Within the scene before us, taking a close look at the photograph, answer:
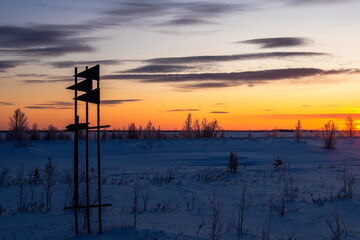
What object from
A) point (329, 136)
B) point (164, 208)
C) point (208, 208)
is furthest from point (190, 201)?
point (329, 136)

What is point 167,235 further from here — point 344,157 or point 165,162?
point 344,157

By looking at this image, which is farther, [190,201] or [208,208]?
[190,201]

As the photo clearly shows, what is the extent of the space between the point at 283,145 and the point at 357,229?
63.3 ft

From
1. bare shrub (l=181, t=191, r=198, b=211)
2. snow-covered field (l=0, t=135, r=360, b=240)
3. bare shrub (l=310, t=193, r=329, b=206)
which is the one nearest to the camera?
Answer: snow-covered field (l=0, t=135, r=360, b=240)

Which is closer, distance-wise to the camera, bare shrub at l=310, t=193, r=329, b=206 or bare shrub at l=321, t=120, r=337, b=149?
bare shrub at l=310, t=193, r=329, b=206

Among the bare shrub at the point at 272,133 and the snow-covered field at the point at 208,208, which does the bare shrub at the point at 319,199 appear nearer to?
the snow-covered field at the point at 208,208

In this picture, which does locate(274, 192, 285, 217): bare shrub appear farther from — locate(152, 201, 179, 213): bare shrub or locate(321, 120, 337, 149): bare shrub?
locate(321, 120, 337, 149): bare shrub

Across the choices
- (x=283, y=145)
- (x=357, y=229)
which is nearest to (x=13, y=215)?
(x=357, y=229)

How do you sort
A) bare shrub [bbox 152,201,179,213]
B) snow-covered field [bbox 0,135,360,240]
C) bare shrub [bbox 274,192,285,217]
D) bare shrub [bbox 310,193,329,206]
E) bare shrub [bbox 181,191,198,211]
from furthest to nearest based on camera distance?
bare shrub [bbox 310,193,329,206] → bare shrub [bbox 181,191,198,211] → bare shrub [bbox 152,201,179,213] → bare shrub [bbox 274,192,285,217] → snow-covered field [bbox 0,135,360,240]

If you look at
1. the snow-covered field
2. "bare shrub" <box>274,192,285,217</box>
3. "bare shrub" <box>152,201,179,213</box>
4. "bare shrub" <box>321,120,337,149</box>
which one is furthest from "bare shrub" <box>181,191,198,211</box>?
"bare shrub" <box>321,120,337,149</box>

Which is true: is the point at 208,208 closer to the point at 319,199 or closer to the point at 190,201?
the point at 190,201

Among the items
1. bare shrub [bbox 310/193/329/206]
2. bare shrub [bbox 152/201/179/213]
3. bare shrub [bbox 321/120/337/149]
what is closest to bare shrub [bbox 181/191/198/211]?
bare shrub [bbox 152/201/179/213]

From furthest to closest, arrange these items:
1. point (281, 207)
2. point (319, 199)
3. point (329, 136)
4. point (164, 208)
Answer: point (329, 136), point (319, 199), point (281, 207), point (164, 208)

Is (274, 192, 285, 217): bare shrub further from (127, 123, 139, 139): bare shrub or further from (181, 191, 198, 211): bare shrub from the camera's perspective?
(127, 123, 139, 139): bare shrub
